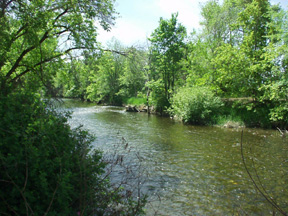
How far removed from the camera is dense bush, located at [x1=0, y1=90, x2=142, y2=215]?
2.72 meters

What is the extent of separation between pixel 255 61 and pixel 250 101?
395 cm

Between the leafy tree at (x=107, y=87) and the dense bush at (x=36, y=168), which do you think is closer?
the dense bush at (x=36, y=168)

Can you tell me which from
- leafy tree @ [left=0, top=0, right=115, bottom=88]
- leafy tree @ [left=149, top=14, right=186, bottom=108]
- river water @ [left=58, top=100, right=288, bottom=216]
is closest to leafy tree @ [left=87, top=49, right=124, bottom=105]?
leafy tree @ [left=149, top=14, right=186, bottom=108]

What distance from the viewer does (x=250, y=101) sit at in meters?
20.9

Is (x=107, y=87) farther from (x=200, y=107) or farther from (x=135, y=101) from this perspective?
(x=200, y=107)

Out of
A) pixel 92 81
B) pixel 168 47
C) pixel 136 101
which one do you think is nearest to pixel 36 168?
pixel 92 81

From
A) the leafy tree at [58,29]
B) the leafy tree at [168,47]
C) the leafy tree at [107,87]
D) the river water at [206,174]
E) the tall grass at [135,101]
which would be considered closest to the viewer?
the river water at [206,174]

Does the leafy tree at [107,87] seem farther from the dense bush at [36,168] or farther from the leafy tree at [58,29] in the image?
the dense bush at [36,168]

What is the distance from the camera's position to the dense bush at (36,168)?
272cm

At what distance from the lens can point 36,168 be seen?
116 inches

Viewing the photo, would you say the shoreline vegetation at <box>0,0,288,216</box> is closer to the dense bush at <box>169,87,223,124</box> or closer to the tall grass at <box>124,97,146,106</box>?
the dense bush at <box>169,87,223,124</box>

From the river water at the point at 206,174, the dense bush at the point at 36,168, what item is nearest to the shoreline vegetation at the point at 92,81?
the dense bush at the point at 36,168

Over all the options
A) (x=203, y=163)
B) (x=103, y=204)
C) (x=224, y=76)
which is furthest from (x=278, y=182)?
(x=224, y=76)

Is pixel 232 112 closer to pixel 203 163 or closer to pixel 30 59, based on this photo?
pixel 203 163
